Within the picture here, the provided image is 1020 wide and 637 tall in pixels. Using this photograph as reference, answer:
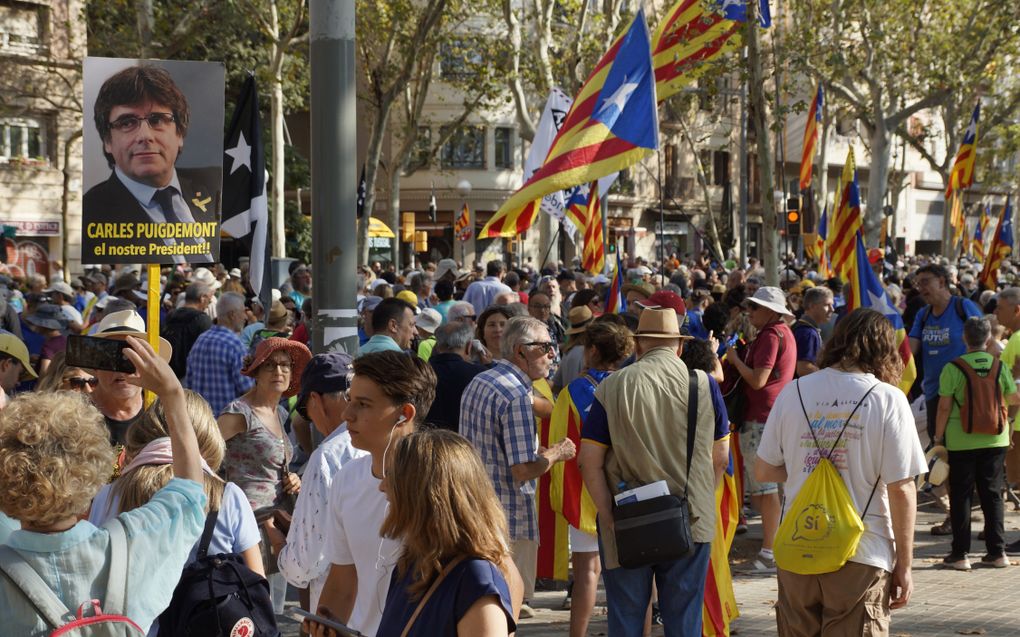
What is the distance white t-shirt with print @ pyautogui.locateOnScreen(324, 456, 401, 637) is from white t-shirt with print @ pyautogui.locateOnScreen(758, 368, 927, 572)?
206 cm

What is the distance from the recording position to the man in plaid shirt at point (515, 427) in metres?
6.50

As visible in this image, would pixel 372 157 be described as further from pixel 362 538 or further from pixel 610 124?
pixel 362 538

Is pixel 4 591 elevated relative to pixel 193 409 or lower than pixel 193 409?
lower

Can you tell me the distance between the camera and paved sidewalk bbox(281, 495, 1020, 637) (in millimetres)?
7676

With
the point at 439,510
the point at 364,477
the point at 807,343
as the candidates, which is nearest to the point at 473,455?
the point at 439,510

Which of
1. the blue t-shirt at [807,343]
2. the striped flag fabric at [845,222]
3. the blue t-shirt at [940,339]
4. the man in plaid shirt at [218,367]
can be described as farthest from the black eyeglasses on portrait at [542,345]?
the striped flag fabric at [845,222]

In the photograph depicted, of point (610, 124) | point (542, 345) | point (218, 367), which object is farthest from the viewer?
point (610, 124)

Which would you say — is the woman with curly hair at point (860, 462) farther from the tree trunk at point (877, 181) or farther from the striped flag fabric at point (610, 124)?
the tree trunk at point (877, 181)

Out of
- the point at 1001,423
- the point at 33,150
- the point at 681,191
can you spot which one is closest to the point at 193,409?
the point at 1001,423

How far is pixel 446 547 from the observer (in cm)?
316

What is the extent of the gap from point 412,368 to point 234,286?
1154 cm

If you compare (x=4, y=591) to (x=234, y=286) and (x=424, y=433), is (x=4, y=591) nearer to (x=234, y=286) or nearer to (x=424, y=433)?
(x=424, y=433)

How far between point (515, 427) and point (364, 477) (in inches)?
96.8

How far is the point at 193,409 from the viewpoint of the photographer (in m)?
4.18
